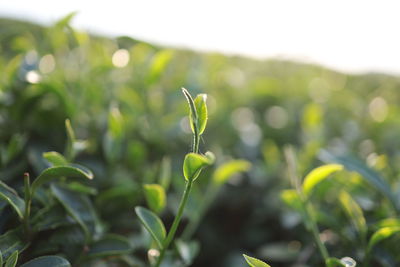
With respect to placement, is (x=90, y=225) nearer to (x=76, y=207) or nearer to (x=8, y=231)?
(x=76, y=207)

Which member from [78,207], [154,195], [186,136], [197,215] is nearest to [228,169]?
[197,215]

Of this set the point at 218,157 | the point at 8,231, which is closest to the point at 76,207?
the point at 8,231

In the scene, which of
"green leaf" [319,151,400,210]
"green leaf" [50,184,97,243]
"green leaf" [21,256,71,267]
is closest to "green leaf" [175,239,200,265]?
"green leaf" [50,184,97,243]

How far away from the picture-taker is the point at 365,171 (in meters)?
1.06

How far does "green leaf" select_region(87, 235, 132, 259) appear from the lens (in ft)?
2.76

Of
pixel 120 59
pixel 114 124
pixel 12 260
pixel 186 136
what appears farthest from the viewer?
pixel 186 136

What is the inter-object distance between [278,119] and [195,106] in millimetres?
1534

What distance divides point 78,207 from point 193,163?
36cm

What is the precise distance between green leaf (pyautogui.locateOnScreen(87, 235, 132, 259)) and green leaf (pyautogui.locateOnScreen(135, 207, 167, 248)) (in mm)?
114

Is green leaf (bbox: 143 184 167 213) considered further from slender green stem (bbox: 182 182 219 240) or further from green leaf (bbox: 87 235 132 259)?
slender green stem (bbox: 182 182 219 240)

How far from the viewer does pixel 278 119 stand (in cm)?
217

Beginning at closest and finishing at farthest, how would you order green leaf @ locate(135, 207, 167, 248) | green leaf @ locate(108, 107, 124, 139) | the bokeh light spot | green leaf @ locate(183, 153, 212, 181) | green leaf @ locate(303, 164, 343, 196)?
green leaf @ locate(183, 153, 212, 181)
green leaf @ locate(135, 207, 167, 248)
green leaf @ locate(303, 164, 343, 196)
green leaf @ locate(108, 107, 124, 139)
the bokeh light spot

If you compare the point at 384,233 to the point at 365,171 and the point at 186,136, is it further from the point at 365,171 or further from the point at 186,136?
the point at 186,136

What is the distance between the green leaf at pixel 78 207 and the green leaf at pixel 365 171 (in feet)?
2.04
